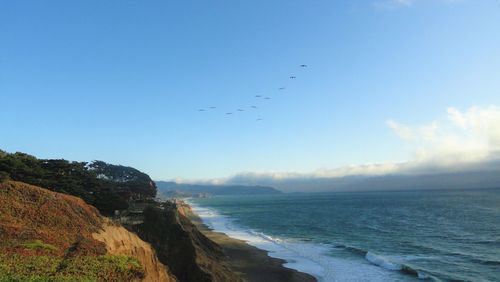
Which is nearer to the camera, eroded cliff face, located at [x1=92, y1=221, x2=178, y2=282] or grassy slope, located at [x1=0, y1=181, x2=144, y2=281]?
grassy slope, located at [x1=0, y1=181, x2=144, y2=281]

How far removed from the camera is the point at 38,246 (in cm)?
1684

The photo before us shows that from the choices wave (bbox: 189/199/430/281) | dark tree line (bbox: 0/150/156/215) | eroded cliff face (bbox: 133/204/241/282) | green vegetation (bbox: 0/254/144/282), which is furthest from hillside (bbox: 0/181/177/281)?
wave (bbox: 189/199/430/281)

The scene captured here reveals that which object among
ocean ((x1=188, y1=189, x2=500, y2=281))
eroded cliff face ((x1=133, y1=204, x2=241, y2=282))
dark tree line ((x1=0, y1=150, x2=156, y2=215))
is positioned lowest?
ocean ((x1=188, y1=189, x2=500, y2=281))

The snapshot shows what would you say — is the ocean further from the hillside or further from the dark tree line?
the hillside

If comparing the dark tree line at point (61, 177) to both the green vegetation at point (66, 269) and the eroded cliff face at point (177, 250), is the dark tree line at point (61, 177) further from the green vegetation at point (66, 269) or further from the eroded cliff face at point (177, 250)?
the green vegetation at point (66, 269)

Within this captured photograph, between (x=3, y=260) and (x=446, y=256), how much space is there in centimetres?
4839

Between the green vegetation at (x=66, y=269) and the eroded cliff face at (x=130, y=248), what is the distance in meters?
1.84

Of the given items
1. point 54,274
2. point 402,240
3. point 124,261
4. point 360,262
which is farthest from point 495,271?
point 54,274

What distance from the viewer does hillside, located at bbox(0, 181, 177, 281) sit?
15448 mm

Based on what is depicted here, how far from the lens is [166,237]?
3316cm

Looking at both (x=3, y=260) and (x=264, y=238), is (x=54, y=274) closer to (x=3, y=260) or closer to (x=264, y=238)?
(x=3, y=260)

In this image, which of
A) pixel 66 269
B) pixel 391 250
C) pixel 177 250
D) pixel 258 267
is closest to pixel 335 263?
pixel 258 267

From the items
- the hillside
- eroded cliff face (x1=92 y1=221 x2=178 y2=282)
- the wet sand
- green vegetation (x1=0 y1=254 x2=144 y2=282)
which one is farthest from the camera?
the wet sand

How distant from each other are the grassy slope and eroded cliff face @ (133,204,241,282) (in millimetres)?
8081
